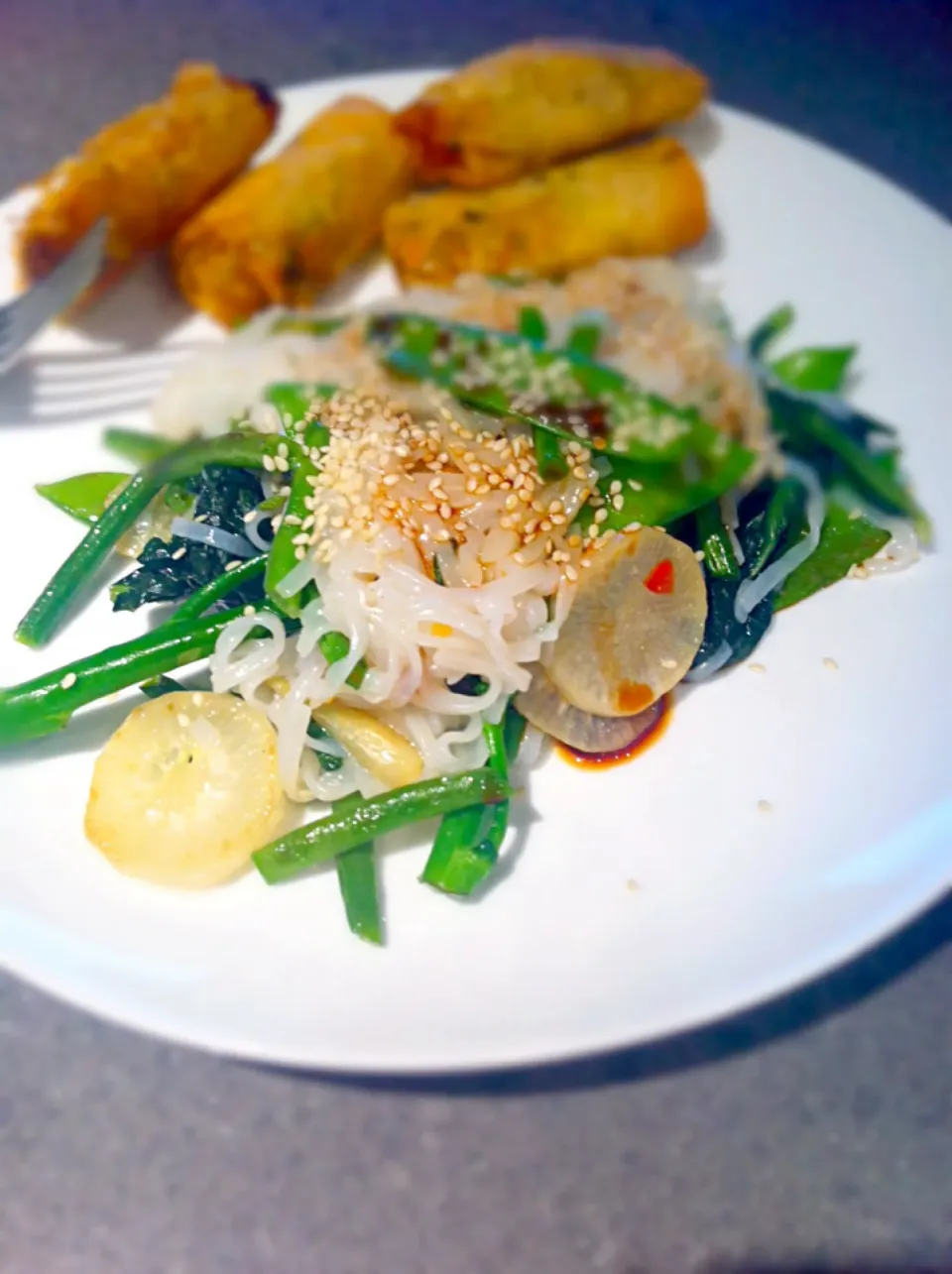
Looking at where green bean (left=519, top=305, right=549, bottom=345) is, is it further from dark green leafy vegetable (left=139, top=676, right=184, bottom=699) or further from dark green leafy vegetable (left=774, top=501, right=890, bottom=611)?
dark green leafy vegetable (left=139, top=676, right=184, bottom=699)

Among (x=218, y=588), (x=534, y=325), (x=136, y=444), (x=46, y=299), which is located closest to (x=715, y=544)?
(x=534, y=325)

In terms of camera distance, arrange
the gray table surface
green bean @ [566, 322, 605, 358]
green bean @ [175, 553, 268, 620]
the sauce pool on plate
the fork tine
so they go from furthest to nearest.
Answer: the fork tine, green bean @ [566, 322, 605, 358], green bean @ [175, 553, 268, 620], the sauce pool on plate, the gray table surface

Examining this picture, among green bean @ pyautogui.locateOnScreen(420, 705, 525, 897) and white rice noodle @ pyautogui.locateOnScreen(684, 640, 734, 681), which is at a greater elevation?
white rice noodle @ pyautogui.locateOnScreen(684, 640, 734, 681)

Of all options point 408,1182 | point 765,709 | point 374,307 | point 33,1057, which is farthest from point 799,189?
point 33,1057

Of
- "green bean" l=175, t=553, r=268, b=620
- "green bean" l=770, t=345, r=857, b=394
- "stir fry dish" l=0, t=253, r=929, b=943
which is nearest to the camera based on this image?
"stir fry dish" l=0, t=253, r=929, b=943

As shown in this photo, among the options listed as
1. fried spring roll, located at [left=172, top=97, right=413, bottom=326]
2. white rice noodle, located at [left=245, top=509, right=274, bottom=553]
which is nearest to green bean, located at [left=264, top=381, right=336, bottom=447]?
white rice noodle, located at [left=245, top=509, right=274, bottom=553]

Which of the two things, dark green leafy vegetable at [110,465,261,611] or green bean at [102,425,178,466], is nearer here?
dark green leafy vegetable at [110,465,261,611]
